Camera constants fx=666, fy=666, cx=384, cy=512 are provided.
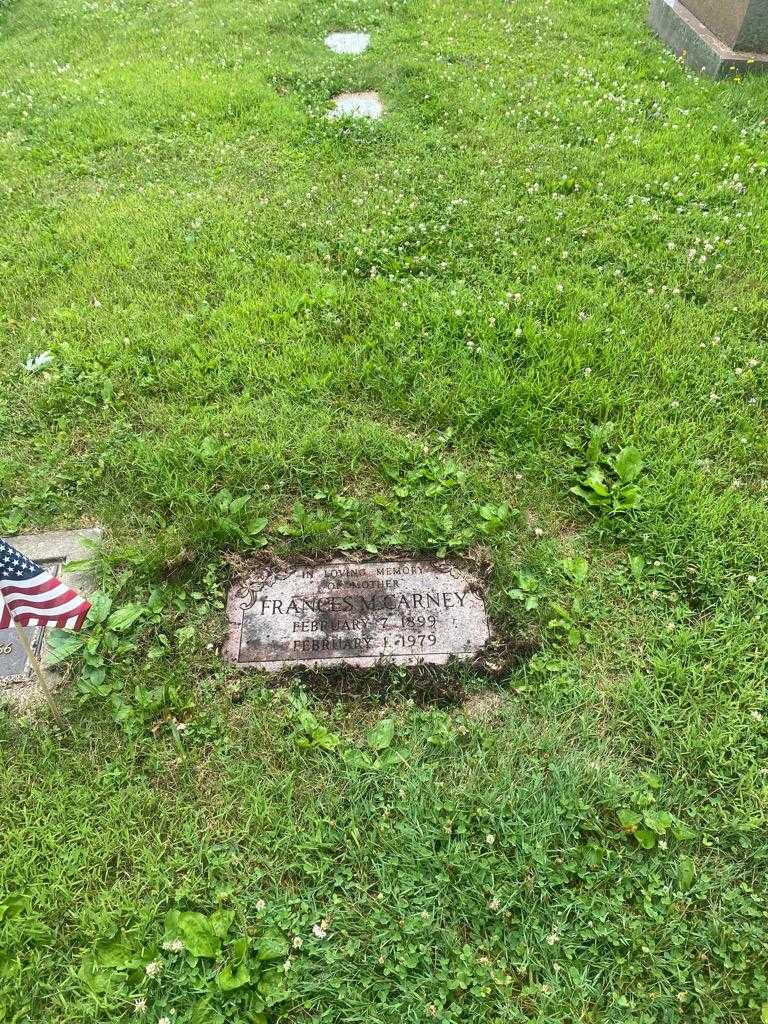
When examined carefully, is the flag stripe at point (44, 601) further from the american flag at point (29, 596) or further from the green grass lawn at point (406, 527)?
the green grass lawn at point (406, 527)

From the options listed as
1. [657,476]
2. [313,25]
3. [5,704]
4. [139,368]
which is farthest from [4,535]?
[313,25]

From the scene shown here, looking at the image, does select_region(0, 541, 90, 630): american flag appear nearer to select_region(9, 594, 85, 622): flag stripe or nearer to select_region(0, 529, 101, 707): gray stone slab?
select_region(9, 594, 85, 622): flag stripe

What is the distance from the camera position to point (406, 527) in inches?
138

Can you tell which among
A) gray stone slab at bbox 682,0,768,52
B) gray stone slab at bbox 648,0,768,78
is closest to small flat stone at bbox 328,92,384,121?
gray stone slab at bbox 648,0,768,78

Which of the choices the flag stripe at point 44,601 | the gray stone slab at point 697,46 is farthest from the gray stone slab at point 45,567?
the gray stone slab at point 697,46

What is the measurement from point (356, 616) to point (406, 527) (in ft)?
1.91

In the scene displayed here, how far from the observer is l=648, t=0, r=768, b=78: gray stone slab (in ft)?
22.6

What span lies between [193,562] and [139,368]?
170 centimetres

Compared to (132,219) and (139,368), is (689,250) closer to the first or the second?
(139,368)

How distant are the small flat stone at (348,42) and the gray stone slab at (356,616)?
7.60m

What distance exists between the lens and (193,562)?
3.45 m

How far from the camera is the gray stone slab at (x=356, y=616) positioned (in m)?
3.05

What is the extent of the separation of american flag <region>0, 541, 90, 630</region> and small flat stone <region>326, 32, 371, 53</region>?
814cm

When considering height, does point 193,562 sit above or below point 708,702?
below
